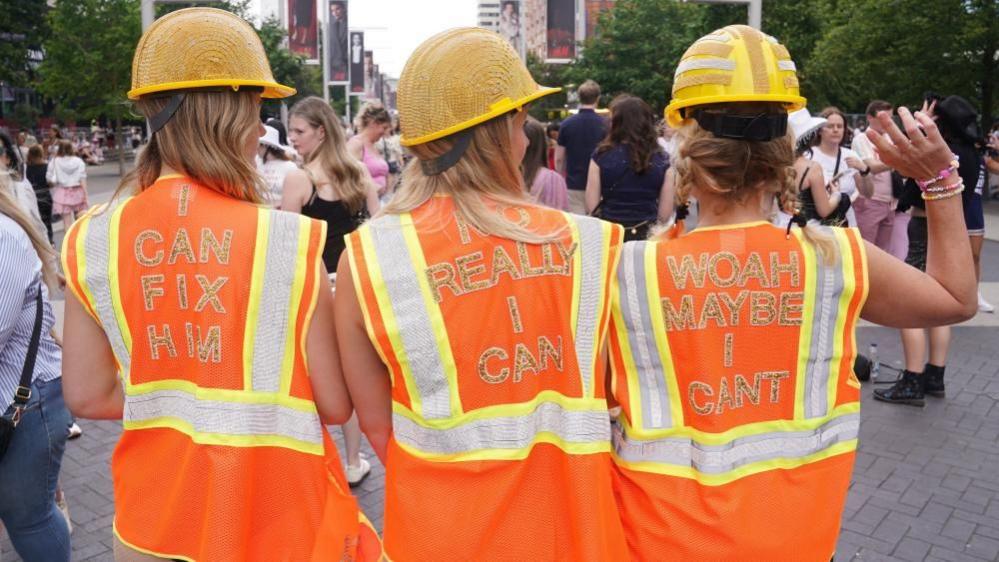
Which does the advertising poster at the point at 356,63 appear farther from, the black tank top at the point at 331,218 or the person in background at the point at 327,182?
the black tank top at the point at 331,218

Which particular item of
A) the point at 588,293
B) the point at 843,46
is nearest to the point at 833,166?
the point at 588,293

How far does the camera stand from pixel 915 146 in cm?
186

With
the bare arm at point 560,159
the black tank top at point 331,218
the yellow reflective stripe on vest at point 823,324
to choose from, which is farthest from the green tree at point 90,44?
the yellow reflective stripe on vest at point 823,324

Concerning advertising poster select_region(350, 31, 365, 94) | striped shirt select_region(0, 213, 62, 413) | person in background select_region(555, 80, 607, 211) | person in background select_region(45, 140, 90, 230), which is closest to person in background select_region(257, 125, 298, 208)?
person in background select_region(555, 80, 607, 211)

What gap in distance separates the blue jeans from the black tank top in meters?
2.17

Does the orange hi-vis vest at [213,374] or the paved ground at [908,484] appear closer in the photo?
the orange hi-vis vest at [213,374]

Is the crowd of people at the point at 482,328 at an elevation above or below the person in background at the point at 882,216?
above

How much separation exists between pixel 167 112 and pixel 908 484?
14.1 feet

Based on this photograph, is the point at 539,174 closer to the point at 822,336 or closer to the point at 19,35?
the point at 822,336

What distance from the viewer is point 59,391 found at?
2.89m

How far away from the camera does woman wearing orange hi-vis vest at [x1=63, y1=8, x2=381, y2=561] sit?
1.94 metres

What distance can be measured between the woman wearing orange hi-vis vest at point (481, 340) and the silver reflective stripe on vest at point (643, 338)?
9 centimetres

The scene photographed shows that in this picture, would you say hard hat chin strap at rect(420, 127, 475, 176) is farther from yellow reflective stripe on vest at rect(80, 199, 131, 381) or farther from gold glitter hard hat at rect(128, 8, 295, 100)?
yellow reflective stripe on vest at rect(80, 199, 131, 381)

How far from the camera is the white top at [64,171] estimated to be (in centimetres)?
1423
